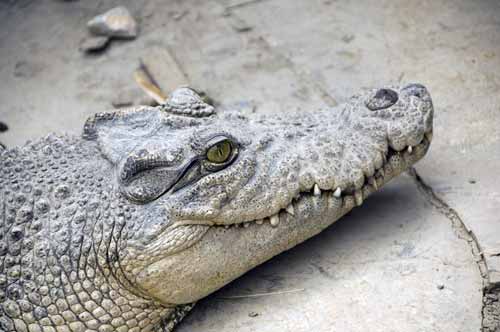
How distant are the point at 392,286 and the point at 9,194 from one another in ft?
6.65

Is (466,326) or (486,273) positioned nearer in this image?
(466,326)

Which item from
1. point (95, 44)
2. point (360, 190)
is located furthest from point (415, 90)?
point (95, 44)

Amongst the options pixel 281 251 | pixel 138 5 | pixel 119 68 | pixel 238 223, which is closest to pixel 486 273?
pixel 281 251

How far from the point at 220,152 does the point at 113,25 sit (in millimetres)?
3353

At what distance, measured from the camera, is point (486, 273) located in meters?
3.62

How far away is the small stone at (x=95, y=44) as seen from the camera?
20.8 ft

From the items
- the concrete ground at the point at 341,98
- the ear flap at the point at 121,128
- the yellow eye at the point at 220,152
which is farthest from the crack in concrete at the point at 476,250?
the ear flap at the point at 121,128

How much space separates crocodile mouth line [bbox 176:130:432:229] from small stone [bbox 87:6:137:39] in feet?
11.1

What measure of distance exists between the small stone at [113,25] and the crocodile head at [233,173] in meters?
2.68

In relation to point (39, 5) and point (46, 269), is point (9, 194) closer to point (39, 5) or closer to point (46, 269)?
point (46, 269)

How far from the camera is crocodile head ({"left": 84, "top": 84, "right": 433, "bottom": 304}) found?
347cm

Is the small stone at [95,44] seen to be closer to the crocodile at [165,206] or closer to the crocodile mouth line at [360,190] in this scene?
the crocodile at [165,206]

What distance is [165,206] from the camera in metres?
3.46

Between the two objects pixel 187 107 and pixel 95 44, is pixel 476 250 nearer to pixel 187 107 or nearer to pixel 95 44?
pixel 187 107
